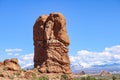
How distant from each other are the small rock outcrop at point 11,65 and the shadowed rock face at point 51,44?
163 inches

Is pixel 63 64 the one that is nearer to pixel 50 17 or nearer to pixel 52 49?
pixel 52 49

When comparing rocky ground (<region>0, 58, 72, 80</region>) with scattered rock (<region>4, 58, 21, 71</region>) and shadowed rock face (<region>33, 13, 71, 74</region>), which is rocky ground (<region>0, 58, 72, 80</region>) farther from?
shadowed rock face (<region>33, 13, 71, 74</region>)

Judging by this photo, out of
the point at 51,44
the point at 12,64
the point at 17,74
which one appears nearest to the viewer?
the point at 17,74

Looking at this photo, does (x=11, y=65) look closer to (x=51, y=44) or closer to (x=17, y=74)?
(x=17, y=74)

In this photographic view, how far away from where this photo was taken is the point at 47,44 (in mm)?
65125

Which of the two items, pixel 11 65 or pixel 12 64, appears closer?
pixel 11 65

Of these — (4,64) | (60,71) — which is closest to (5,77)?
(4,64)

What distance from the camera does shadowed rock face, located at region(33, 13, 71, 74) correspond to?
211 feet

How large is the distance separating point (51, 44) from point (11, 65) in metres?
8.24

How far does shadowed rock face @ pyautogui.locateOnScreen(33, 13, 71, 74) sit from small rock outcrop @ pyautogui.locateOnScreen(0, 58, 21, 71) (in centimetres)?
415

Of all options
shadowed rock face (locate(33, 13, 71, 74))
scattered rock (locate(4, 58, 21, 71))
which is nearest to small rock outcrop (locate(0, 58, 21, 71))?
scattered rock (locate(4, 58, 21, 71))

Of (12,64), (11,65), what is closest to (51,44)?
(12,64)

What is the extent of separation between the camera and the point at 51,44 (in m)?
65.1

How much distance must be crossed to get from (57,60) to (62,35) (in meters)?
4.51
